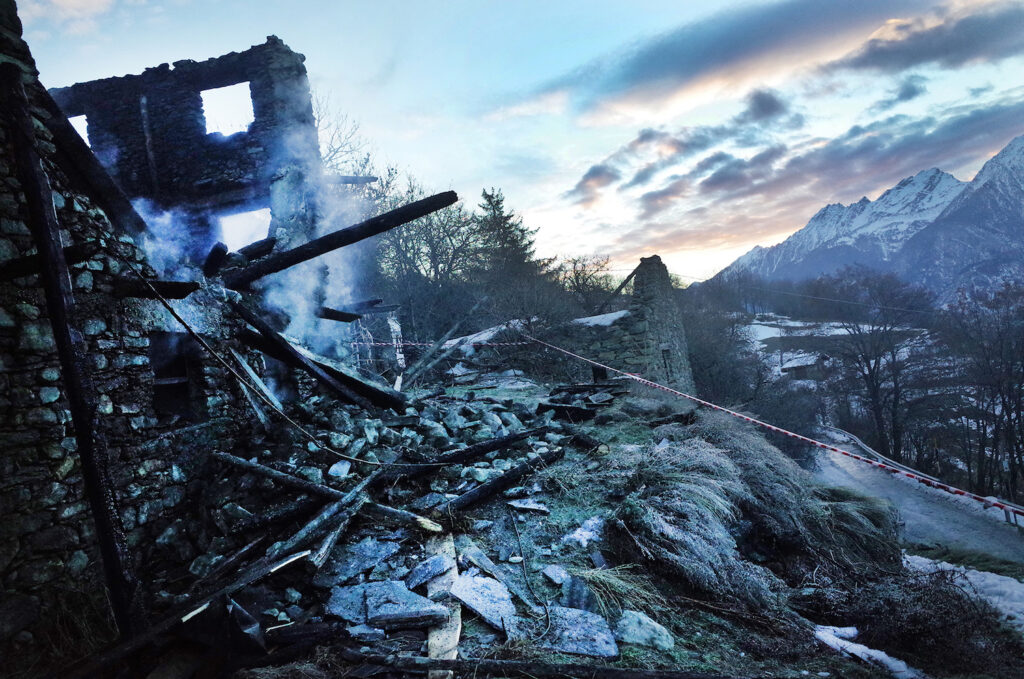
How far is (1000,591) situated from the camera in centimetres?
455

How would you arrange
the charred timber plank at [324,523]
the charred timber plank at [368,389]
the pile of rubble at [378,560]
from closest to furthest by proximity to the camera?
the pile of rubble at [378,560] < the charred timber plank at [324,523] < the charred timber plank at [368,389]

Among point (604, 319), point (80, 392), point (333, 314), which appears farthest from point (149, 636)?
point (604, 319)

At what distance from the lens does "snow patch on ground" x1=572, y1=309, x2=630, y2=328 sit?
10.9m

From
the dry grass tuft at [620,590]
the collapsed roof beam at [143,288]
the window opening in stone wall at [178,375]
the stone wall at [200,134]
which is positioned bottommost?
the dry grass tuft at [620,590]

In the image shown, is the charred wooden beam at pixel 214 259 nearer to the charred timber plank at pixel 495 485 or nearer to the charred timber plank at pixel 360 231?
the charred timber plank at pixel 360 231

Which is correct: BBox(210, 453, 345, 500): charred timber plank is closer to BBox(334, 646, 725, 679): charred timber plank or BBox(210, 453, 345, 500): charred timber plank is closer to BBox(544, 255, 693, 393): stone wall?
BBox(334, 646, 725, 679): charred timber plank

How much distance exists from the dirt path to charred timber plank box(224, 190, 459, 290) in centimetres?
810

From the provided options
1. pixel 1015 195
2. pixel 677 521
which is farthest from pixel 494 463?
pixel 1015 195

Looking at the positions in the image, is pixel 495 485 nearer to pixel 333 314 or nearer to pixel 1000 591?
pixel 333 314

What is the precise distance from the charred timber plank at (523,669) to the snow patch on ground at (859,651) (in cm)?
107

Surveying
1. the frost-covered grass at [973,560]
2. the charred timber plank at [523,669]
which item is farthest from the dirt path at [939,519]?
the charred timber plank at [523,669]

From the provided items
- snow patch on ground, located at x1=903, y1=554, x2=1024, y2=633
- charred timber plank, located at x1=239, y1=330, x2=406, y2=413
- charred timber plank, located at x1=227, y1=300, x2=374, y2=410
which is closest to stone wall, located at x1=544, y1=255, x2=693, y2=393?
snow patch on ground, located at x1=903, y1=554, x2=1024, y2=633

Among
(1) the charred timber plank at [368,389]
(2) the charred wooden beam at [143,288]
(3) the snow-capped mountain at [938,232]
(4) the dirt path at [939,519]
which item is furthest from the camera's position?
(3) the snow-capped mountain at [938,232]

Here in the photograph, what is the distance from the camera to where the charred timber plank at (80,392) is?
2471mm
